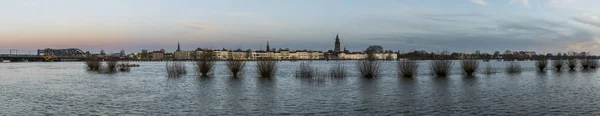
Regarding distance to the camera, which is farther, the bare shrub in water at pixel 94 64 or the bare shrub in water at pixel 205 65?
the bare shrub in water at pixel 94 64

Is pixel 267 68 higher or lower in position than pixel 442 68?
higher

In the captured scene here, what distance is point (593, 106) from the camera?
20.8m

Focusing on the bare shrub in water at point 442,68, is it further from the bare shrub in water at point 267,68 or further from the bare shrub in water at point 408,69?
the bare shrub in water at point 267,68

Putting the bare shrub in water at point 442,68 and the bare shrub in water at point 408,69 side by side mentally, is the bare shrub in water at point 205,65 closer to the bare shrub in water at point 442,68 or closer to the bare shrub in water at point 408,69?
the bare shrub in water at point 408,69

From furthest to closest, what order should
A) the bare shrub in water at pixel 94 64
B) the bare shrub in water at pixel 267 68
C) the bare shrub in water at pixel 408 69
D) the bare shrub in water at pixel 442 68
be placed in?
the bare shrub in water at pixel 94 64
the bare shrub in water at pixel 442 68
the bare shrub in water at pixel 267 68
the bare shrub in water at pixel 408 69

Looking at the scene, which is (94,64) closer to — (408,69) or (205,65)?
(205,65)

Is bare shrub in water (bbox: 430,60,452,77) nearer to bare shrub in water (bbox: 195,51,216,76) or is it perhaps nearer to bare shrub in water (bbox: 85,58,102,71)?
bare shrub in water (bbox: 195,51,216,76)

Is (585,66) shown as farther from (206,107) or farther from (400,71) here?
(206,107)

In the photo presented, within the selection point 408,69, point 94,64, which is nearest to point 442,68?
point 408,69

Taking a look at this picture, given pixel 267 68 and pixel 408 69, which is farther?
pixel 267 68

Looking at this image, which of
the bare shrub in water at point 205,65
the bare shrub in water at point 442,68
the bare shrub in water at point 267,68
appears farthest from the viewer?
the bare shrub in water at point 205,65

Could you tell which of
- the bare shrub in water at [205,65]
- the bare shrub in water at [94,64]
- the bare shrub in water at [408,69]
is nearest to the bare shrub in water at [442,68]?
the bare shrub in water at [408,69]

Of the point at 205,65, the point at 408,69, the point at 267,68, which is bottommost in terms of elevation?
the point at 408,69

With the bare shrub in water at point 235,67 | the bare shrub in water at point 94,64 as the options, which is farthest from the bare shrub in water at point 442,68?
the bare shrub in water at point 94,64
